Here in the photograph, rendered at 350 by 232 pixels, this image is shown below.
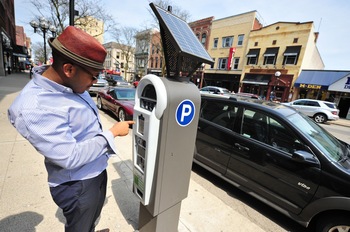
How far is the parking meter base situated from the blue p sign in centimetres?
86

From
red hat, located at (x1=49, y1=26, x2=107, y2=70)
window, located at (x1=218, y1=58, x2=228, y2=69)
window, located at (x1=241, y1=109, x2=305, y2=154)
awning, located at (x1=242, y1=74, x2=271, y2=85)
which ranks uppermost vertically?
window, located at (x1=218, y1=58, x2=228, y2=69)

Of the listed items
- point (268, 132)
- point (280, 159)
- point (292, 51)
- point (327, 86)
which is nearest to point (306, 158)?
point (280, 159)

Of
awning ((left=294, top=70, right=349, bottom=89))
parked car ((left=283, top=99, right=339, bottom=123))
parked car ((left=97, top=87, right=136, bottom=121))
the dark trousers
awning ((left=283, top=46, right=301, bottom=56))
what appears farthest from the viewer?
awning ((left=283, top=46, right=301, bottom=56))

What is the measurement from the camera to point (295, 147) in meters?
2.38

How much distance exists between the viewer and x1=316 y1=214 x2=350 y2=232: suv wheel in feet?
6.25

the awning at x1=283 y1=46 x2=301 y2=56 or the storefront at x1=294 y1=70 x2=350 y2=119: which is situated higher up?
the awning at x1=283 y1=46 x2=301 y2=56

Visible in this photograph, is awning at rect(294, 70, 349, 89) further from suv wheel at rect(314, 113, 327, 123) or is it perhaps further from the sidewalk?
the sidewalk

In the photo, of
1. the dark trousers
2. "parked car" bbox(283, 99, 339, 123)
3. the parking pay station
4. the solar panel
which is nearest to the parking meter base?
the parking pay station

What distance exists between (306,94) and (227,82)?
9008 millimetres

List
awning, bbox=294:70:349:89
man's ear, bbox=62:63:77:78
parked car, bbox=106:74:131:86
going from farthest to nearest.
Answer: parked car, bbox=106:74:131:86 → awning, bbox=294:70:349:89 → man's ear, bbox=62:63:77:78

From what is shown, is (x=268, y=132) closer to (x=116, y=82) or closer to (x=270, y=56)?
(x=116, y=82)

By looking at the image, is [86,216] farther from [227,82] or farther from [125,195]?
[227,82]

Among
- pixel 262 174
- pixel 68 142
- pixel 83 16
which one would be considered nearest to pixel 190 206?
pixel 262 174

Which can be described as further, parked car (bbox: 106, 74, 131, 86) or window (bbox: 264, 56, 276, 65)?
window (bbox: 264, 56, 276, 65)
